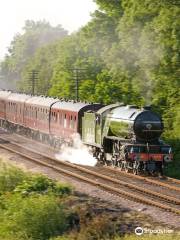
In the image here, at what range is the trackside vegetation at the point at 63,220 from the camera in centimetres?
1377

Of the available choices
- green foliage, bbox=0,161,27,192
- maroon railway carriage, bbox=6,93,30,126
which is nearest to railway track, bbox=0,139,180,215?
green foliage, bbox=0,161,27,192

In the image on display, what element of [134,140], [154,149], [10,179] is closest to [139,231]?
[10,179]

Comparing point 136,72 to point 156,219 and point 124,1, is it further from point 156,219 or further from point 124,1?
point 156,219

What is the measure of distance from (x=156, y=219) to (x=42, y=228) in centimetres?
314

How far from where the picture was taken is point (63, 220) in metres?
14.6

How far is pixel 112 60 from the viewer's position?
3928cm

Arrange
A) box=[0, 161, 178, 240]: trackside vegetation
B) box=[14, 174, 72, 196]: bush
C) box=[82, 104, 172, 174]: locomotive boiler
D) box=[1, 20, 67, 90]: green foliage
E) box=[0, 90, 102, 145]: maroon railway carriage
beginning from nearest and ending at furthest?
box=[0, 161, 178, 240]: trackside vegetation
box=[14, 174, 72, 196]: bush
box=[82, 104, 172, 174]: locomotive boiler
box=[0, 90, 102, 145]: maroon railway carriage
box=[1, 20, 67, 90]: green foliage

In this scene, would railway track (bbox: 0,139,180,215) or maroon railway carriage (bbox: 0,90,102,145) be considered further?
maroon railway carriage (bbox: 0,90,102,145)

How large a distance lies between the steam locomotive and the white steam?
1.45 ft

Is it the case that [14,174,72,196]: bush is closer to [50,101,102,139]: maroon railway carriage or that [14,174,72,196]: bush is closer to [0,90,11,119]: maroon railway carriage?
[50,101,102,139]: maroon railway carriage

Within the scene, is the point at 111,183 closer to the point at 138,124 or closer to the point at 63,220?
the point at 138,124

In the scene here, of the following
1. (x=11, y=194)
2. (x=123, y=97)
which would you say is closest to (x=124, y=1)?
(x=123, y=97)

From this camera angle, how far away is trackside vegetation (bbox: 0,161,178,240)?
1377 cm

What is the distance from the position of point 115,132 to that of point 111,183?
179 inches
